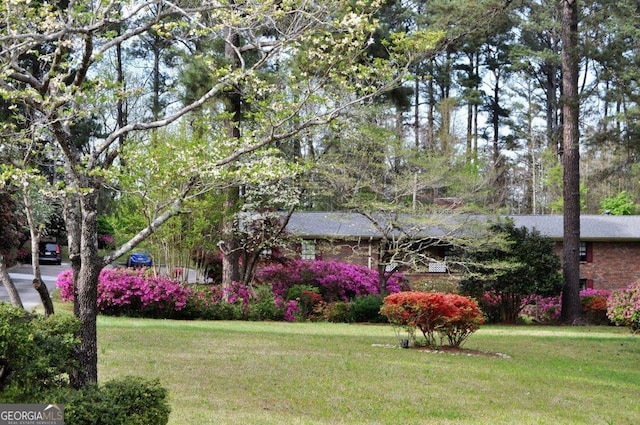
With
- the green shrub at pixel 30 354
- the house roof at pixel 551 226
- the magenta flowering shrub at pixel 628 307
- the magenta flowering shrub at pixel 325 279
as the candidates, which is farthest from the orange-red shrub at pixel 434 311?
the house roof at pixel 551 226

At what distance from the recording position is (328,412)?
25.7ft

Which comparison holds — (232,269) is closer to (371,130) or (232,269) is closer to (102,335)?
(371,130)

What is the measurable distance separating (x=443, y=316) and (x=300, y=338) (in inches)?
125

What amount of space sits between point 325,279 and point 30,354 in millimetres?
19591

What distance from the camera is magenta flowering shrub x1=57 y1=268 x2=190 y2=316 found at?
64.0 feet

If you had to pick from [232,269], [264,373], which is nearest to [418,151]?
[232,269]

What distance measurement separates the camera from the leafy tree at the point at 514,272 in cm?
2358

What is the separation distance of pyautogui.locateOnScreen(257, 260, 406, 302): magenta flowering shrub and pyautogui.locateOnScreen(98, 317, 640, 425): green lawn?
7289mm

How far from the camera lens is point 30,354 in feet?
16.9

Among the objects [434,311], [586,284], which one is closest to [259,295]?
[434,311]

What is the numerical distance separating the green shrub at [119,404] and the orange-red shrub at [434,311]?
8.46 m

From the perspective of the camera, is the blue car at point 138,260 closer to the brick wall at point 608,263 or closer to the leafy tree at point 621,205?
the brick wall at point 608,263

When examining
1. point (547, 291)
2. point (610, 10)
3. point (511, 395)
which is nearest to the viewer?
point (511, 395)

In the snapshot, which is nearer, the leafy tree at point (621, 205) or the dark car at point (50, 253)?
the dark car at point (50, 253)
